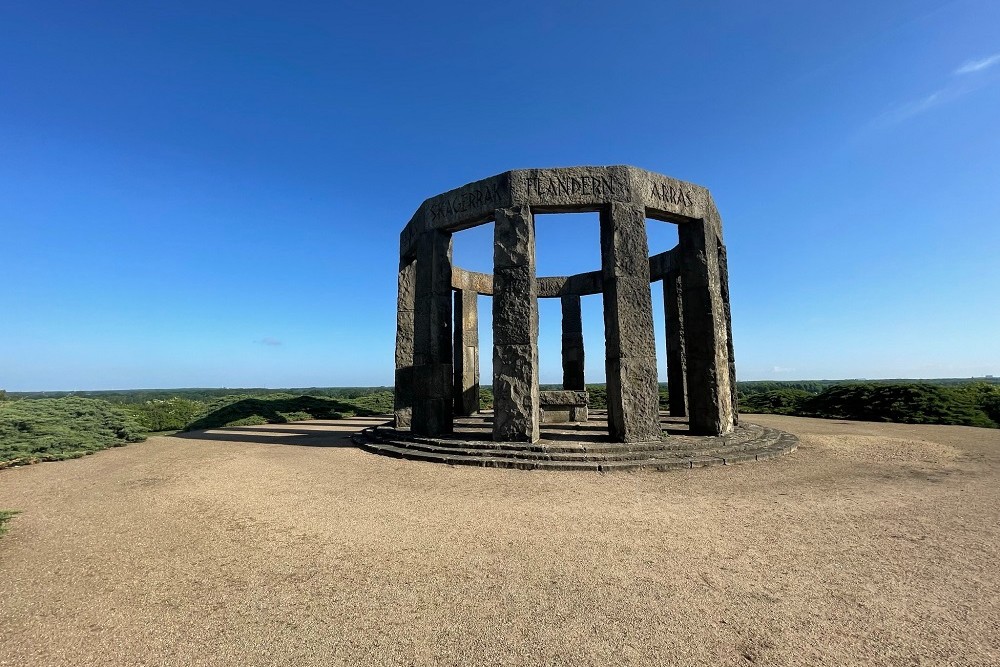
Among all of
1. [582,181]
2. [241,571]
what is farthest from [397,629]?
[582,181]

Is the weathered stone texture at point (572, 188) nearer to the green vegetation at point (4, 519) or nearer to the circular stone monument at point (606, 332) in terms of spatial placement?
the circular stone monument at point (606, 332)

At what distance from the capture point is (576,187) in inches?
346

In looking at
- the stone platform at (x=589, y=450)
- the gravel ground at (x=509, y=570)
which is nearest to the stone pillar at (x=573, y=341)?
the stone platform at (x=589, y=450)

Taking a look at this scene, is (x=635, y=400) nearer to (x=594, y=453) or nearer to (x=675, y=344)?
(x=594, y=453)

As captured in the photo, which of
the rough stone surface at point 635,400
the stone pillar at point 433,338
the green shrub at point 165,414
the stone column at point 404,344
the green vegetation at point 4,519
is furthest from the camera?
the green shrub at point 165,414

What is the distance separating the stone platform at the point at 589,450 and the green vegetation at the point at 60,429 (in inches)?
264

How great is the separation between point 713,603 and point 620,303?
6092 mm

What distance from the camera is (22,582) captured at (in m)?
3.37

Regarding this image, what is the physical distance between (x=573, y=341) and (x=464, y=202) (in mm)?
9749

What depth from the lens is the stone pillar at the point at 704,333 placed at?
920 centimetres

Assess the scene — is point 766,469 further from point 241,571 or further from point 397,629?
point 241,571

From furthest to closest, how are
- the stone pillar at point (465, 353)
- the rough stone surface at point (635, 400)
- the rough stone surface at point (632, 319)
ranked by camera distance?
the stone pillar at point (465, 353) → the rough stone surface at point (632, 319) → the rough stone surface at point (635, 400)

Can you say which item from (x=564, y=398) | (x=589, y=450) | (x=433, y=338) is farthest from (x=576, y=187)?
(x=564, y=398)

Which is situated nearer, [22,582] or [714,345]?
[22,582]
